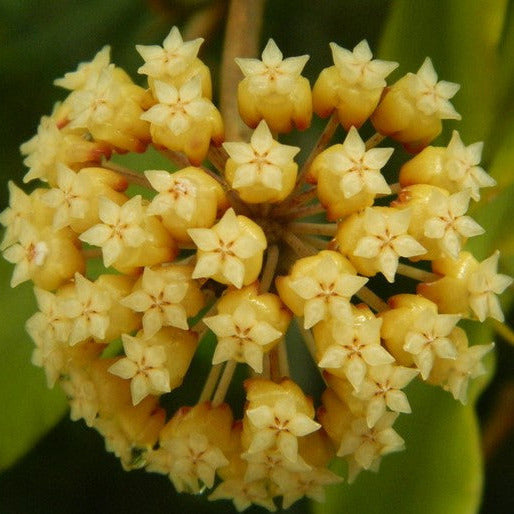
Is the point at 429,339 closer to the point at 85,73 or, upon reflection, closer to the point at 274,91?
the point at 274,91

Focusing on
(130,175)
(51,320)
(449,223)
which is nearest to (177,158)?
(130,175)

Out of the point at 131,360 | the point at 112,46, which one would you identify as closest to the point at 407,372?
the point at 131,360

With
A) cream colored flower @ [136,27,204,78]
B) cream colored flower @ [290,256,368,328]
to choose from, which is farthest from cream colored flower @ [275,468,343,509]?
cream colored flower @ [136,27,204,78]

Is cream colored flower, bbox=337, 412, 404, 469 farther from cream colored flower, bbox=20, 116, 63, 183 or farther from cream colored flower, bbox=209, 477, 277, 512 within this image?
cream colored flower, bbox=20, 116, 63, 183

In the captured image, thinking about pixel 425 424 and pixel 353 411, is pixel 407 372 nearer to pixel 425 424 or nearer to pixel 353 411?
pixel 353 411

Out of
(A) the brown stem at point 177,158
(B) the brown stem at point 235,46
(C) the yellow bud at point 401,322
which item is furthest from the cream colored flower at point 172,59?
(C) the yellow bud at point 401,322
